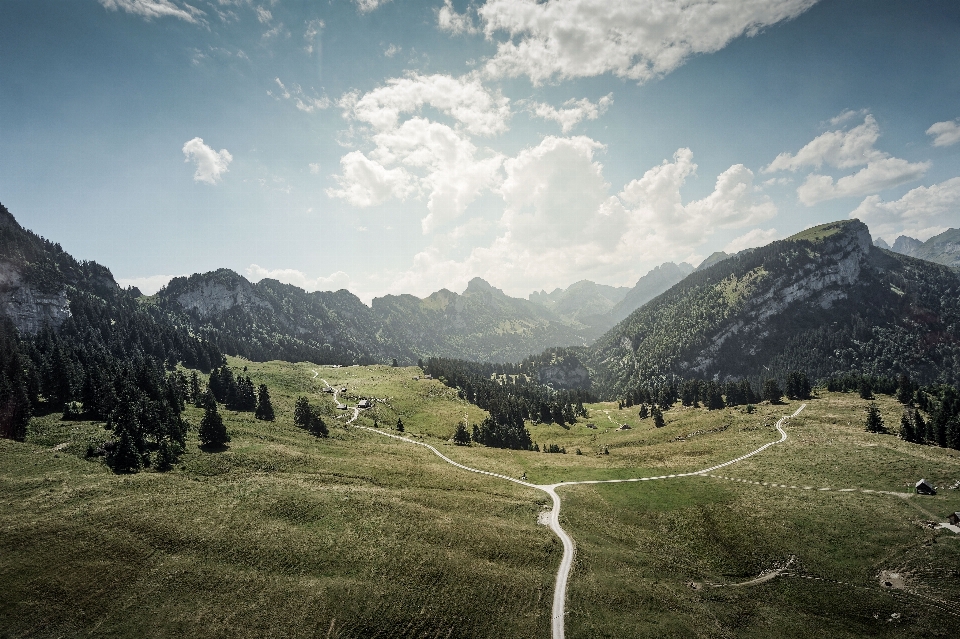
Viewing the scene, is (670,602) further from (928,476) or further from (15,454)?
(15,454)

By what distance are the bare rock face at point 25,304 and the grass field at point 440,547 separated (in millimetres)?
155341

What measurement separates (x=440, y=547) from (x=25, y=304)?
24164 centimetres

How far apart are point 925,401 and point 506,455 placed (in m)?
126

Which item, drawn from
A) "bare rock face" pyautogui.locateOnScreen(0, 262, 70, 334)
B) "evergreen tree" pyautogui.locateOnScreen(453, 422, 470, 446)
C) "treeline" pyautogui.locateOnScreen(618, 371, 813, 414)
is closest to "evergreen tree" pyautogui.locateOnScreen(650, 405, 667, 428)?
"treeline" pyautogui.locateOnScreen(618, 371, 813, 414)

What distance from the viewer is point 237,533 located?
145ft

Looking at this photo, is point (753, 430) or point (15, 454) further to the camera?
point (753, 430)

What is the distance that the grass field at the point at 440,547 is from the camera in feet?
113

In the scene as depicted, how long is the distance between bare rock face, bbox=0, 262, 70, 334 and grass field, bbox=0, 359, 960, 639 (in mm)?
155341

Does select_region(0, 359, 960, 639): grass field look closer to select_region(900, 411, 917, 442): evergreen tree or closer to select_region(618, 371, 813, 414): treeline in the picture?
select_region(900, 411, 917, 442): evergreen tree

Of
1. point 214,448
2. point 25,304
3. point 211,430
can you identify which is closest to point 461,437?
point 214,448

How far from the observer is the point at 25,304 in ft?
572

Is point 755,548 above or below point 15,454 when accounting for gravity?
below

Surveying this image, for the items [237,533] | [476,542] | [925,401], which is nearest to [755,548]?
[476,542]

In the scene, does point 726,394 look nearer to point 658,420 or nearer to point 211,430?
point 658,420
